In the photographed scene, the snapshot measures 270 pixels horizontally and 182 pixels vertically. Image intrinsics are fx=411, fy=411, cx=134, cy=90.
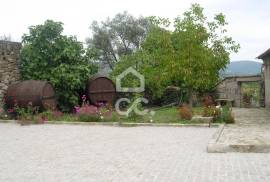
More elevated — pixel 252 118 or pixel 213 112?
pixel 213 112

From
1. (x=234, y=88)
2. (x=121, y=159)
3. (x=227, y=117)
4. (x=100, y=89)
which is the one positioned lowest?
(x=121, y=159)

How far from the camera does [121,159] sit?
28.1ft

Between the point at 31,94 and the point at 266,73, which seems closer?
the point at 31,94

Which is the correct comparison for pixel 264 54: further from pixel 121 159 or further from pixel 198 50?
pixel 121 159

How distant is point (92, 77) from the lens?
20.9 meters

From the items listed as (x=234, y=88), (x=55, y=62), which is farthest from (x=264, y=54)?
(x=55, y=62)

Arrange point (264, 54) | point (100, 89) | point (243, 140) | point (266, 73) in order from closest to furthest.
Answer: point (243, 140)
point (100, 89)
point (264, 54)
point (266, 73)

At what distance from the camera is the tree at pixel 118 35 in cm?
3603

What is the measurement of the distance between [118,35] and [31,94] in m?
20.2

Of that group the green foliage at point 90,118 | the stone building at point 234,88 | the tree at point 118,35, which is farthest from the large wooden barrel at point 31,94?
the tree at point 118,35

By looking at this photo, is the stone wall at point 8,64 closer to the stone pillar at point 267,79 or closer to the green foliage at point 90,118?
the green foliage at point 90,118

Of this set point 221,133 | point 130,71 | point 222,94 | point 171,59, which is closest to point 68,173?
point 221,133

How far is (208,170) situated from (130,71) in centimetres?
1668

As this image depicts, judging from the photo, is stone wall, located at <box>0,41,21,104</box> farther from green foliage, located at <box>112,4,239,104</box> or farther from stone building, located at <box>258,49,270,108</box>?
stone building, located at <box>258,49,270,108</box>
